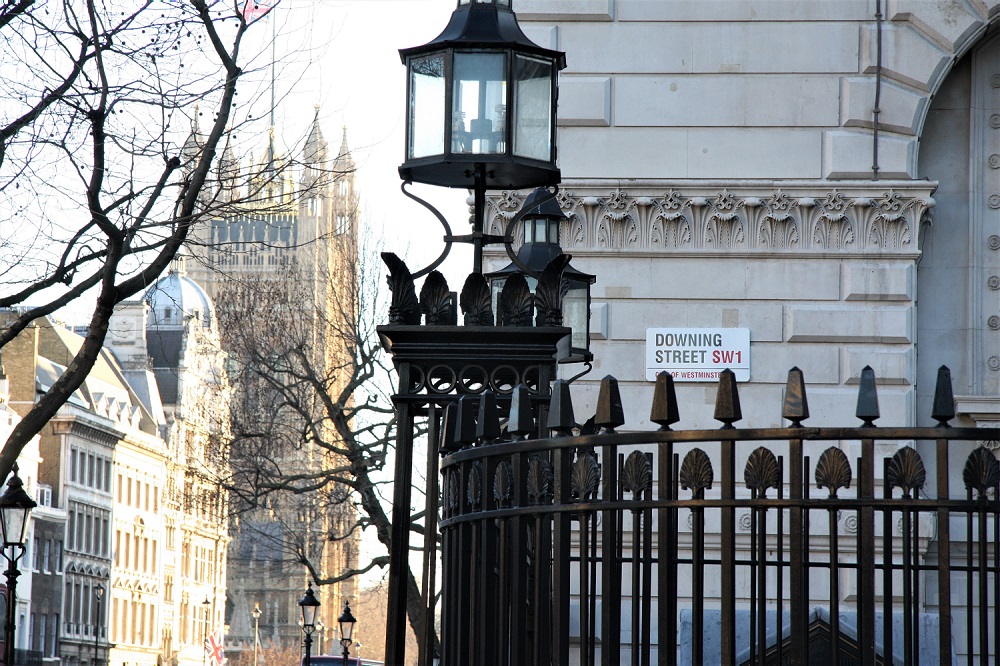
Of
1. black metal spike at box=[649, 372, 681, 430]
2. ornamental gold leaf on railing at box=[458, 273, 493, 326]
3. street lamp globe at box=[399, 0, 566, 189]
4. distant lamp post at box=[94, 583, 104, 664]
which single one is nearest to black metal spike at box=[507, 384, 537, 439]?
black metal spike at box=[649, 372, 681, 430]

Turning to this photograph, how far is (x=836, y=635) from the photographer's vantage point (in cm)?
393

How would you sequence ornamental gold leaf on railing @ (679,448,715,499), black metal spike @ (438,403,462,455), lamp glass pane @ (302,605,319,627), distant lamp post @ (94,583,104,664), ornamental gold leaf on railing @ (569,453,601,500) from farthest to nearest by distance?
distant lamp post @ (94,583,104,664) → lamp glass pane @ (302,605,319,627) → black metal spike @ (438,403,462,455) → ornamental gold leaf on railing @ (569,453,601,500) → ornamental gold leaf on railing @ (679,448,715,499)

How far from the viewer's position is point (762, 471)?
3967 mm

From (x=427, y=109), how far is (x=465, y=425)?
7.76ft

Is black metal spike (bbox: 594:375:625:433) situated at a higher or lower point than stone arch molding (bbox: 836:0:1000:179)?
lower

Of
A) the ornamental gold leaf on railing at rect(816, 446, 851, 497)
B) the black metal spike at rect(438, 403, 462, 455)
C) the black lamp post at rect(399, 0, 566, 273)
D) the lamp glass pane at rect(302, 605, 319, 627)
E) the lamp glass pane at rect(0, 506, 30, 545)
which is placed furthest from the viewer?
the lamp glass pane at rect(302, 605, 319, 627)

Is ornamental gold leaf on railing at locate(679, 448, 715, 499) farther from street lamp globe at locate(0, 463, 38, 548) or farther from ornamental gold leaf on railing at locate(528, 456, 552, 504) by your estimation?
street lamp globe at locate(0, 463, 38, 548)

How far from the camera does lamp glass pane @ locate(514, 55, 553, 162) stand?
6926 millimetres

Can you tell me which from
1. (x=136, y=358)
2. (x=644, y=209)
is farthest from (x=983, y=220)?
(x=136, y=358)

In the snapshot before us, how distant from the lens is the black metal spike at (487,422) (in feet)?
15.6

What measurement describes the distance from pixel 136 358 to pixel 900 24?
10211 centimetres

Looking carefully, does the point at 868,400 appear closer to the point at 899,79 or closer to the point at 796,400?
the point at 796,400

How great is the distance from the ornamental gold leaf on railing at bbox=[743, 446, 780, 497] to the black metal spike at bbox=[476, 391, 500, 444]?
3.34 feet

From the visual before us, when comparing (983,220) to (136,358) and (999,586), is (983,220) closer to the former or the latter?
(999,586)
